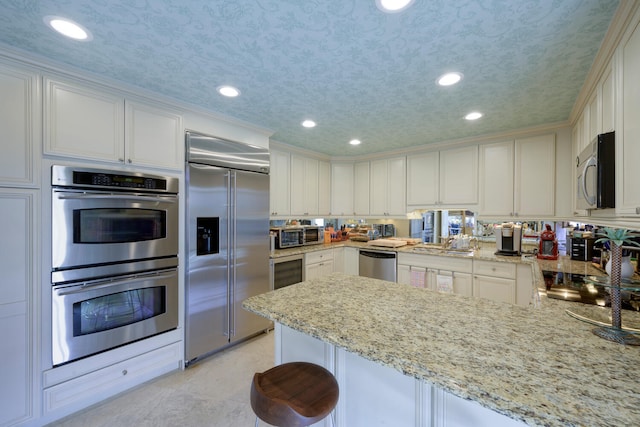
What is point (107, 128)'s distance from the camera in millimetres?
2002

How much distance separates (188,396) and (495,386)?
2.28 m

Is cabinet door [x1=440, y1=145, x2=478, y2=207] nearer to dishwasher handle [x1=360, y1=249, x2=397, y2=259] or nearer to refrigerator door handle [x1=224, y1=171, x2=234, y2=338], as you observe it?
dishwasher handle [x1=360, y1=249, x2=397, y2=259]

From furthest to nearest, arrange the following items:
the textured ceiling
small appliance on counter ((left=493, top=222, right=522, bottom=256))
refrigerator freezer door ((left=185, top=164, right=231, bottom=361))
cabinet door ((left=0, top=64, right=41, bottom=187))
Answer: small appliance on counter ((left=493, top=222, right=522, bottom=256)) → refrigerator freezer door ((left=185, top=164, right=231, bottom=361)) → cabinet door ((left=0, top=64, right=41, bottom=187)) → the textured ceiling

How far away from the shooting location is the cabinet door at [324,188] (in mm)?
4359

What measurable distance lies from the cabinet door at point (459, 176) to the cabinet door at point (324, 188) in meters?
1.79

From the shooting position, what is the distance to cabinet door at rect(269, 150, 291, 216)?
3.64 meters

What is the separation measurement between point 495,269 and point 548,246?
59 centimetres

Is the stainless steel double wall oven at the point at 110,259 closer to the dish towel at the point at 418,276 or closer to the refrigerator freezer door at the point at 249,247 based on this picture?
the refrigerator freezer door at the point at 249,247

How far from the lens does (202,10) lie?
1.29 m

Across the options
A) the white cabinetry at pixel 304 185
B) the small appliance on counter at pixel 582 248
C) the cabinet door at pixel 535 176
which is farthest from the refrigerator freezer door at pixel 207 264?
the small appliance on counter at pixel 582 248

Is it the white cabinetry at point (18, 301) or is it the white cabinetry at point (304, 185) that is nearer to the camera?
the white cabinetry at point (18, 301)

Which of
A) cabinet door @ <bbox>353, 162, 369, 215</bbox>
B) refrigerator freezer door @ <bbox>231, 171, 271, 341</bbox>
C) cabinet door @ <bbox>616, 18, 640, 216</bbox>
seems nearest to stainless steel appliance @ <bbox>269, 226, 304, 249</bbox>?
refrigerator freezer door @ <bbox>231, 171, 271, 341</bbox>

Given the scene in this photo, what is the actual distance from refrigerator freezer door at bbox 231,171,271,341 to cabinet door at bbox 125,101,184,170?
0.60 m

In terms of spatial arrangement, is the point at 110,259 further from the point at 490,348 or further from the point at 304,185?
the point at 304,185
